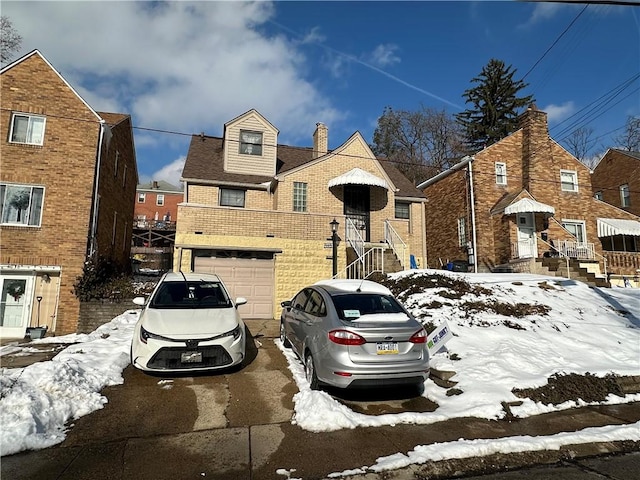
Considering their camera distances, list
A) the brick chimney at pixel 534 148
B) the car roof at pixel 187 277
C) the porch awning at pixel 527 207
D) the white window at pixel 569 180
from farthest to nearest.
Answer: the white window at pixel 569 180 < the brick chimney at pixel 534 148 < the porch awning at pixel 527 207 < the car roof at pixel 187 277

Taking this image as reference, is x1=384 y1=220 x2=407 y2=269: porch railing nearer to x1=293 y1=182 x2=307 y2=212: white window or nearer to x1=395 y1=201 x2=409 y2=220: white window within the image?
x1=395 y1=201 x2=409 y2=220: white window

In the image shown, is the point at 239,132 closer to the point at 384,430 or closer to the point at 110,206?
the point at 110,206

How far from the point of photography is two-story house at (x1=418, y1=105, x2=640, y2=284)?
65.7 ft

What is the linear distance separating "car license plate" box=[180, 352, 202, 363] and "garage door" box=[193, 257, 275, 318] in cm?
756

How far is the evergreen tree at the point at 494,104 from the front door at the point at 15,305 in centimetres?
3627

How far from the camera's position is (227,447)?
4.27 meters

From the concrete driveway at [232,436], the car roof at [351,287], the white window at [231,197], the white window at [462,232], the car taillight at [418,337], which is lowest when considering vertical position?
the concrete driveway at [232,436]

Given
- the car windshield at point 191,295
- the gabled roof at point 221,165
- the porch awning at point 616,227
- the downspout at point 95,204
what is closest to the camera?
the car windshield at point 191,295

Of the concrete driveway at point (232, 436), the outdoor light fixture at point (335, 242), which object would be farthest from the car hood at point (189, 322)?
the outdoor light fixture at point (335, 242)

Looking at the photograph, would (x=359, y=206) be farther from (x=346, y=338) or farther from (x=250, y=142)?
(x=346, y=338)

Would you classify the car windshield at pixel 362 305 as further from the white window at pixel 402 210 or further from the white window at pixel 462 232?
the white window at pixel 462 232

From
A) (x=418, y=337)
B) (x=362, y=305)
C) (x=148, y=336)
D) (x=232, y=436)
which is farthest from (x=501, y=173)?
(x=232, y=436)

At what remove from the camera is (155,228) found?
3697 cm

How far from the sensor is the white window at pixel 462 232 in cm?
2198
